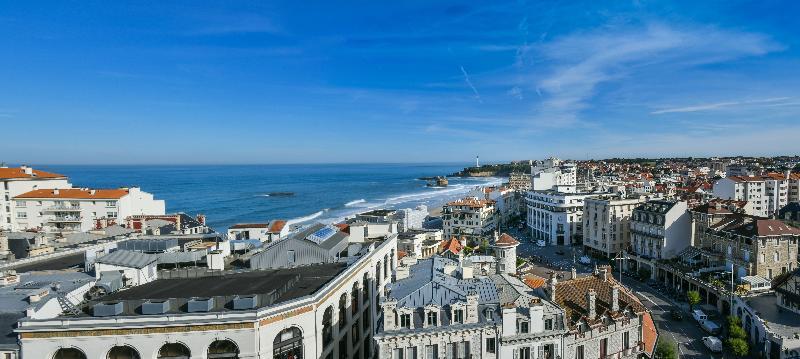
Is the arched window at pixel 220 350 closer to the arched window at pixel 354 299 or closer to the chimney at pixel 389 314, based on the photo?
the chimney at pixel 389 314

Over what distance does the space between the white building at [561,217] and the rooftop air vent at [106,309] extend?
95.5m

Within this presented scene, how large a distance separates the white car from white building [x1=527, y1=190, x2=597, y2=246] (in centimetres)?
5869

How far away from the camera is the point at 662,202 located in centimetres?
8094

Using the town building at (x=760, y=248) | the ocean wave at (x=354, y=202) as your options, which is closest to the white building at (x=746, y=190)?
the town building at (x=760, y=248)

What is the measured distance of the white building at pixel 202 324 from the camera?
21750 mm

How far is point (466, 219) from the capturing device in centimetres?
11506

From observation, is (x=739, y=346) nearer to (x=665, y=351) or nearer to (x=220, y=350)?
(x=665, y=351)

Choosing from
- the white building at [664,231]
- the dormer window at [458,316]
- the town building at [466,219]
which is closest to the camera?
the dormer window at [458,316]

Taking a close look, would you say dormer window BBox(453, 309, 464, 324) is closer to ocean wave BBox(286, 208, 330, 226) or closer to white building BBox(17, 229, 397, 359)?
white building BBox(17, 229, 397, 359)

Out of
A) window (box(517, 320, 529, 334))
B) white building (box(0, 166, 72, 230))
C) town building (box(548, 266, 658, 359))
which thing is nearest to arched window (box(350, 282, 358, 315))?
window (box(517, 320, 529, 334))

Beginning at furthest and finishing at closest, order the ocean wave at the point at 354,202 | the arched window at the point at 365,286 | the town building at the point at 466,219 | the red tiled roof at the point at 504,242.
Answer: the ocean wave at the point at 354,202
the town building at the point at 466,219
the red tiled roof at the point at 504,242
the arched window at the point at 365,286

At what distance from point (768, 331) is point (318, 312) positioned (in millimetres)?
40739

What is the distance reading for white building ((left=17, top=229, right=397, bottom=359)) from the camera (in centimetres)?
2175

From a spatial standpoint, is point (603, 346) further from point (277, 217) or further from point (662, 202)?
point (277, 217)
